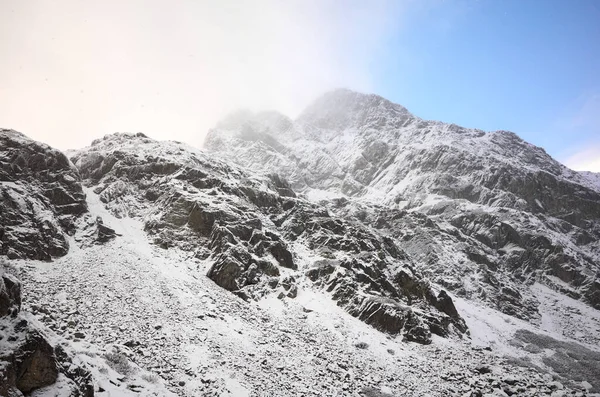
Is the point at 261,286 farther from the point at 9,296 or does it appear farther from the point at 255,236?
the point at 9,296

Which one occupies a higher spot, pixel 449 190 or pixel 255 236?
pixel 449 190

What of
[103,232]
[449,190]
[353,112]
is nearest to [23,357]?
[103,232]

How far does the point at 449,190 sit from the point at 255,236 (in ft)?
234

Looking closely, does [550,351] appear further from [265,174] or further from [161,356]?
[265,174]

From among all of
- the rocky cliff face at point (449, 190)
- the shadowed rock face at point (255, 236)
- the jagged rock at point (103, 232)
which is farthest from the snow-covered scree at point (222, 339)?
the rocky cliff face at point (449, 190)

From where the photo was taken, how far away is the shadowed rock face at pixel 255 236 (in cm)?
3472

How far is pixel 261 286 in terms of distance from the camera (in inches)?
1350

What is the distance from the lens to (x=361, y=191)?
104938mm

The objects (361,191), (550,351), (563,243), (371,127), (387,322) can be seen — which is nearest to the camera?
(387,322)

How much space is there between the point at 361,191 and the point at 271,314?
79.0 metres

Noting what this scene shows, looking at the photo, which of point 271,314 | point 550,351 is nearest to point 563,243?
point 550,351

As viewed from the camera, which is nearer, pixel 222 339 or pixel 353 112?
pixel 222 339

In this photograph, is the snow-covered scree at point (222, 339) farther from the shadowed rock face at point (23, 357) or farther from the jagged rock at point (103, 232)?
the shadowed rock face at point (23, 357)

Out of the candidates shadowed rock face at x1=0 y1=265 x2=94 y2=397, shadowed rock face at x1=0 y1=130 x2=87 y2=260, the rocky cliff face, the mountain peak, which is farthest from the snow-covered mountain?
the mountain peak
